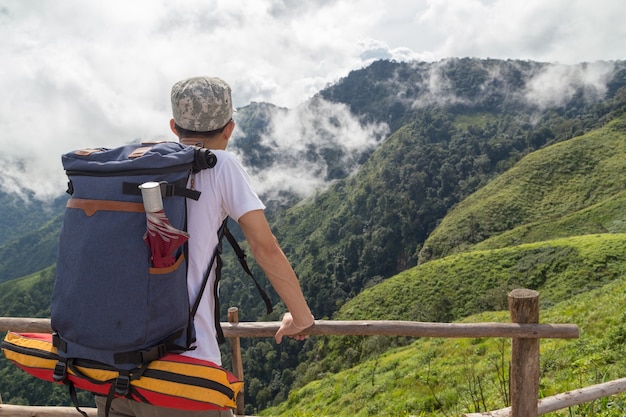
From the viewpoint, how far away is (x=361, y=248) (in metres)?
120

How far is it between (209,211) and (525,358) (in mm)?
3519

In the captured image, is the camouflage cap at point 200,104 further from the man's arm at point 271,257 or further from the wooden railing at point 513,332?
the wooden railing at point 513,332

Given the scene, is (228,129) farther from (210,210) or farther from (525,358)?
(525,358)

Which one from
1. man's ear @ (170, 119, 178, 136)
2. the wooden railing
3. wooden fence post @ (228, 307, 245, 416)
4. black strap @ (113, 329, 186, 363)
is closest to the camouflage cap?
man's ear @ (170, 119, 178, 136)

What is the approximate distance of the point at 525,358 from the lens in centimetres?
405

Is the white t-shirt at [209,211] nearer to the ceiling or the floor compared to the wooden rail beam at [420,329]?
nearer to the ceiling

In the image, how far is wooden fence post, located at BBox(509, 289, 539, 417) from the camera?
13.1 feet

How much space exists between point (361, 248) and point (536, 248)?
7284 cm

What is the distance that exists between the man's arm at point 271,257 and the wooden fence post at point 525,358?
2.67m

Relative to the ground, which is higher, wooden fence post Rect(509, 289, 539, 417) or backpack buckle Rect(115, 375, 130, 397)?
backpack buckle Rect(115, 375, 130, 397)

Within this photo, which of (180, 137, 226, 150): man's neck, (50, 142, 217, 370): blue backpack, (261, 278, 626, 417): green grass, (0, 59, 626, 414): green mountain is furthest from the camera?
(0, 59, 626, 414): green mountain

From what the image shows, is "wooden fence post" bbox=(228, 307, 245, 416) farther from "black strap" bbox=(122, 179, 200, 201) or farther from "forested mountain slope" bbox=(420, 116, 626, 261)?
"forested mountain slope" bbox=(420, 116, 626, 261)

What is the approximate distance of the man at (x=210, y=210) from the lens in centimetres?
197

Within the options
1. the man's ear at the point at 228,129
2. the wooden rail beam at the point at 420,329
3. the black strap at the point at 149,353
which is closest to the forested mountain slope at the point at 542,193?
the wooden rail beam at the point at 420,329
